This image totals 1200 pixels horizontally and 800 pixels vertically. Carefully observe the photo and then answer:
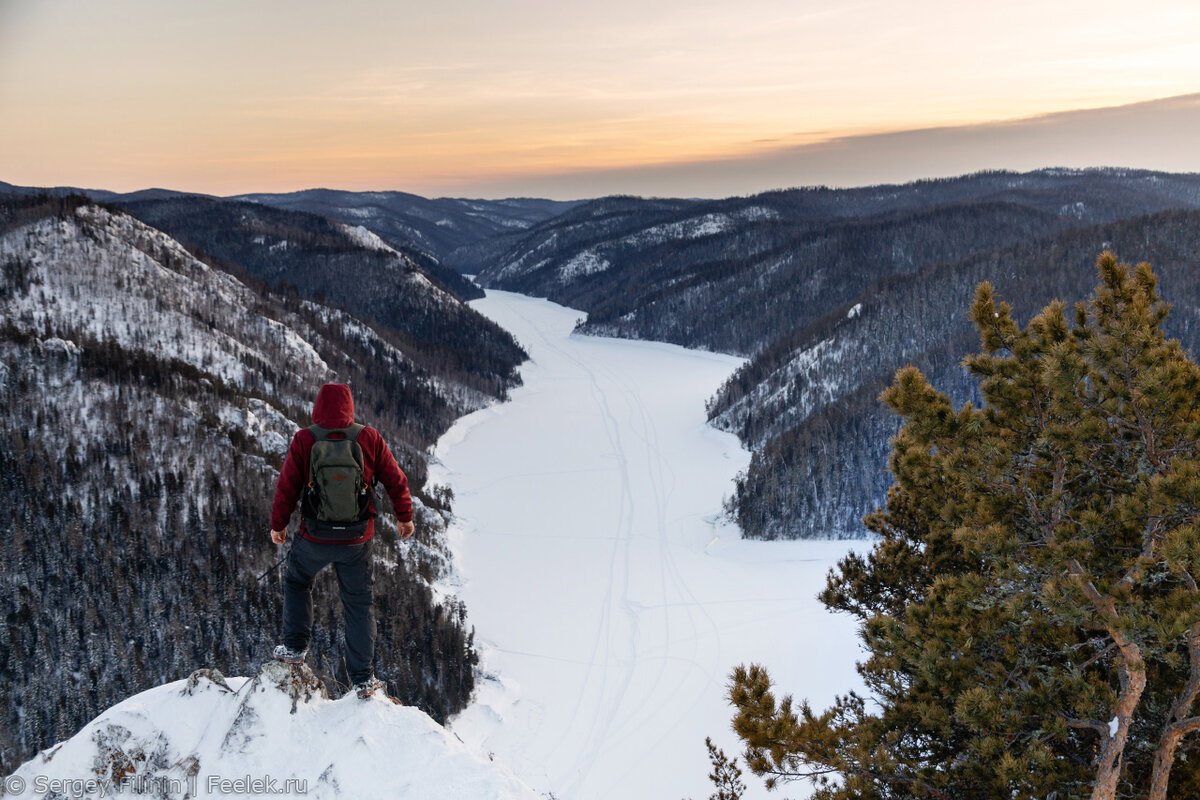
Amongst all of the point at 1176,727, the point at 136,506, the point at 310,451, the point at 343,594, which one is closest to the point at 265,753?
the point at 343,594

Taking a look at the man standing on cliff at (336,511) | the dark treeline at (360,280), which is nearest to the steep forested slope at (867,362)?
the man standing on cliff at (336,511)

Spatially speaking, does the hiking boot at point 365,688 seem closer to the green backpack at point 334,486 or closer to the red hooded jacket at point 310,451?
the red hooded jacket at point 310,451

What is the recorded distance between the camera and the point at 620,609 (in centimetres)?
3722

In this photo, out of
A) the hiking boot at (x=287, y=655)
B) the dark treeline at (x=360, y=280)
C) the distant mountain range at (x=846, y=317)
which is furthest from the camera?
the dark treeline at (x=360, y=280)

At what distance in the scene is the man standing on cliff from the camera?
7.57m

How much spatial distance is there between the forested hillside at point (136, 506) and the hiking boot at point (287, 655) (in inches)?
299

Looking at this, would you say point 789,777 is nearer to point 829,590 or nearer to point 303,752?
point 829,590

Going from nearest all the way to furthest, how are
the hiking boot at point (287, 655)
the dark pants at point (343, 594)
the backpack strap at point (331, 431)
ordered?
the backpack strap at point (331, 431) < the dark pants at point (343, 594) < the hiking boot at point (287, 655)

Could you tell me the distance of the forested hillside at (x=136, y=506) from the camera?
30469 millimetres

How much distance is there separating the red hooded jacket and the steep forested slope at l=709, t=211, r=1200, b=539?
45667mm

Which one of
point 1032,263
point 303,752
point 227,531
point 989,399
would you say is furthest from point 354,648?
point 1032,263

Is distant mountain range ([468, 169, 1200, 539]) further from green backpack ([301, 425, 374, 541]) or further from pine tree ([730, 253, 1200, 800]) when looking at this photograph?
green backpack ([301, 425, 374, 541])

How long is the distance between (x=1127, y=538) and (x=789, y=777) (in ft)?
19.0

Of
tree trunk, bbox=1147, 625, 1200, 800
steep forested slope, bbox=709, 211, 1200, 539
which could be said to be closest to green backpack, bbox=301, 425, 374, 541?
tree trunk, bbox=1147, 625, 1200, 800
